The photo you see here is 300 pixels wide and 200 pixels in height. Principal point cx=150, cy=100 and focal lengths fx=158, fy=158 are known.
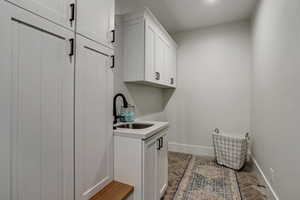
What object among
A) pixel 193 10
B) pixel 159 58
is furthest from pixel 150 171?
pixel 193 10

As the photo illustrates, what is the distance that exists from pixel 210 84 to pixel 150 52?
1680 mm

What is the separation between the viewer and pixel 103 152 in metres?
1.35

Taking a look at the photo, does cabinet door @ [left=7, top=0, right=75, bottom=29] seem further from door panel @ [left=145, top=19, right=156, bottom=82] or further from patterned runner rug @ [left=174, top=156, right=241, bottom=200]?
patterned runner rug @ [left=174, top=156, right=241, bottom=200]

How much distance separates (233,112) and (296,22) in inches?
85.8

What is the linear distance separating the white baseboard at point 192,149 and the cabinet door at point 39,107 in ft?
9.31

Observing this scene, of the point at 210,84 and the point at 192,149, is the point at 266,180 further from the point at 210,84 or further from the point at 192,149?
the point at 210,84

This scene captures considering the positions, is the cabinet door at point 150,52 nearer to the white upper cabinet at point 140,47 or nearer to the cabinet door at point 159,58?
the white upper cabinet at point 140,47

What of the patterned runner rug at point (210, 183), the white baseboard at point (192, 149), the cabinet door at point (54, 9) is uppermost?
the cabinet door at point (54, 9)

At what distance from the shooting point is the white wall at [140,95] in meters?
2.15

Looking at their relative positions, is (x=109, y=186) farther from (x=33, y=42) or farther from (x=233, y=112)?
(x=233, y=112)

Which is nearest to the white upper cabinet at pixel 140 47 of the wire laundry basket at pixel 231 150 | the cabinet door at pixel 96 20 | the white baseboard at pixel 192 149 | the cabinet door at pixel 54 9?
the cabinet door at pixel 96 20

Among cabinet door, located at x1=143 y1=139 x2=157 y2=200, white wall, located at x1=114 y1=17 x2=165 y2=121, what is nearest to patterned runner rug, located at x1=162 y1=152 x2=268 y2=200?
cabinet door, located at x1=143 y1=139 x2=157 y2=200

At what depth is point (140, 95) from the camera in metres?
2.71

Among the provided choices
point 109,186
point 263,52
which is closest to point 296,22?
point 263,52
